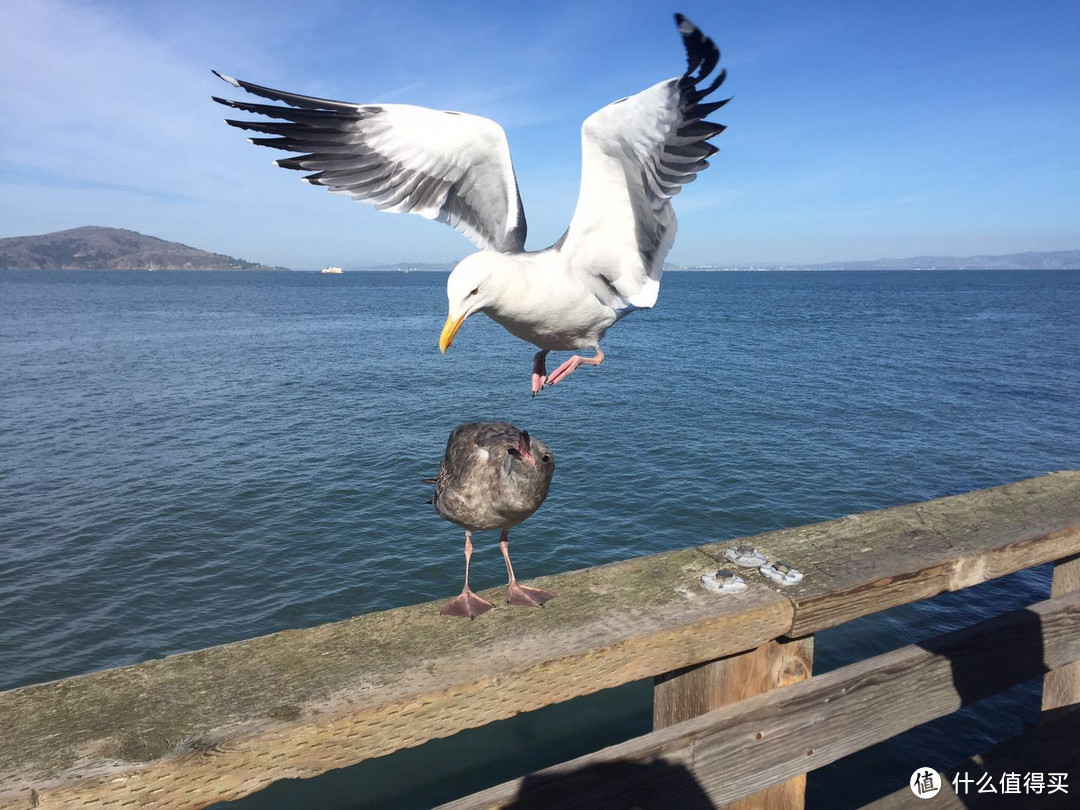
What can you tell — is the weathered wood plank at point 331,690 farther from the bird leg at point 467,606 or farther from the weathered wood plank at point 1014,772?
the weathered wood plank at point 1014,772

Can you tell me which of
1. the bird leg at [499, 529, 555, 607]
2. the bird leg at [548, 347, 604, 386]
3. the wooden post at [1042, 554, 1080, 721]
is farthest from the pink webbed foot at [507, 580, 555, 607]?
the wooden post at [1042, 554, 1080, 721]

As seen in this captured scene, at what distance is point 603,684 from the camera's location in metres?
2.03

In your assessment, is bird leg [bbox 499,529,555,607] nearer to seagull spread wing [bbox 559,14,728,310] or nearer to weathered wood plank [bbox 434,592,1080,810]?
weathered wood plank [bbox 434,592,1080,810]

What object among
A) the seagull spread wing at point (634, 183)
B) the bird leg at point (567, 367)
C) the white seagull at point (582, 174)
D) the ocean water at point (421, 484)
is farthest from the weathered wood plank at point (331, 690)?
the ocean water at point (421, 484)

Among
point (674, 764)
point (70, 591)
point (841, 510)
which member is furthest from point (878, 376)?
point (674, 764)

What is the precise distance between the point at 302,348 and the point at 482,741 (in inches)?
1527

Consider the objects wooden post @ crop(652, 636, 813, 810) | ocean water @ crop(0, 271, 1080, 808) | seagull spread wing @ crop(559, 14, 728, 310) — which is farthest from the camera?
ocean water @ crop(0, 271, 1080, 808)

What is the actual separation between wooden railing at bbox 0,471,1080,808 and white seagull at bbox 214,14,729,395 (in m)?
1.10

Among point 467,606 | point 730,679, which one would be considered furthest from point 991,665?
point 467,606

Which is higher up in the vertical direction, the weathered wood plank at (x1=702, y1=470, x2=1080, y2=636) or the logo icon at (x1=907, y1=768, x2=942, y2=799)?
the weathered wood plank at (x1=702, y1=470, x2=1080, y2=636)

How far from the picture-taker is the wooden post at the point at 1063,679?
310 centimetres

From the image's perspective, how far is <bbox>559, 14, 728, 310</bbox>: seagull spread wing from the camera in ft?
9.64

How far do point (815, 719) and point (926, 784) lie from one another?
74 centimetres

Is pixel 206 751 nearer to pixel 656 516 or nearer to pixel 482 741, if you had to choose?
pixel 482 741
